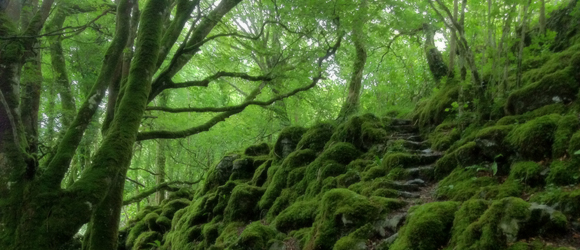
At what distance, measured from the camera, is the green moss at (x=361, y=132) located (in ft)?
22.9

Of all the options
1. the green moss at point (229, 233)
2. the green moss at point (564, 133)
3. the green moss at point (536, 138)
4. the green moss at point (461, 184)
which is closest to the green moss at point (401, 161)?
the green moss at point (461, 184)

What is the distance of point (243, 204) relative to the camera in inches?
295

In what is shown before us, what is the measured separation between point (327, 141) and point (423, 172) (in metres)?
2.82

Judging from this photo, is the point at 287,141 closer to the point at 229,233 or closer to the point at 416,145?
the point at 229,233

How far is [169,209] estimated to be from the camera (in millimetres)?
10734

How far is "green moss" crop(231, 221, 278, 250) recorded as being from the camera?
5344 millimetres

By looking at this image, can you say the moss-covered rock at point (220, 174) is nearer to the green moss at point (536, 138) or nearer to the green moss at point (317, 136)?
the green moss at point (317, 136)

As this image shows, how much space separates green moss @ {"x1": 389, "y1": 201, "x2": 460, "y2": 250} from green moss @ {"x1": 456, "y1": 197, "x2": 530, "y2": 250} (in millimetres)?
306

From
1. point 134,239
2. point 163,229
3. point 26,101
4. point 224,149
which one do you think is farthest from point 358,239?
point 224,149

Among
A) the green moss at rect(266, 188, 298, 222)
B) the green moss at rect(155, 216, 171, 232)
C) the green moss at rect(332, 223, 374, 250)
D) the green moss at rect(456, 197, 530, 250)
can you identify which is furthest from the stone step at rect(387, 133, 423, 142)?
the green moss at rect(155, 216, 171, 232)

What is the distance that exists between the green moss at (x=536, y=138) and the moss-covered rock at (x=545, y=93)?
27.0 inches

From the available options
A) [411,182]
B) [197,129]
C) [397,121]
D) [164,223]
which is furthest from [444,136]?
[164,223]

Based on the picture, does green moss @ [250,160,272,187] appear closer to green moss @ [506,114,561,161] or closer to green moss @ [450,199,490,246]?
green moss @ [450,199,490,246]

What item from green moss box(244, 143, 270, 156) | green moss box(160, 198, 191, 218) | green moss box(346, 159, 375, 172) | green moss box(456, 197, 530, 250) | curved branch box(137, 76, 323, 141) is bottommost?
green moss box(456, 197, 530, 250)
